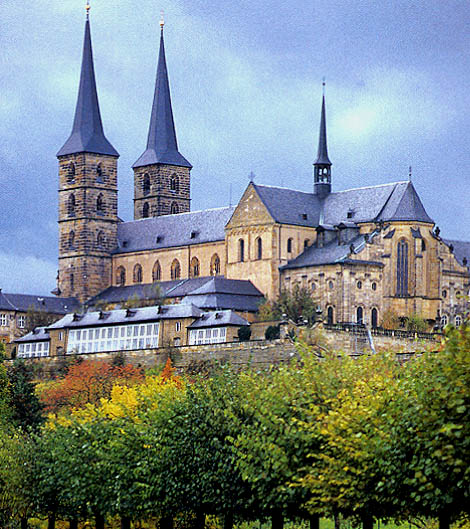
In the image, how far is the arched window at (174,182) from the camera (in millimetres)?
183750

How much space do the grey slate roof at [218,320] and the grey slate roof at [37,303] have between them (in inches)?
1377

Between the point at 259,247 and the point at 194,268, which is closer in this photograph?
the point at 259,247

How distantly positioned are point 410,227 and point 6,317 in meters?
43.1

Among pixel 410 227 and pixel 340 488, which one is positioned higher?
pixel 410 227

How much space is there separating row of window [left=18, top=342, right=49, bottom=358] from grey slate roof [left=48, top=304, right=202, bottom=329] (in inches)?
78.8

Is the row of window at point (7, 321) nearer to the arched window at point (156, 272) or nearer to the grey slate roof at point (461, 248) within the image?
the arched window at point (156, 272)

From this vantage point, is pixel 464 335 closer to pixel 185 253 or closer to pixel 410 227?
pixel 410 227

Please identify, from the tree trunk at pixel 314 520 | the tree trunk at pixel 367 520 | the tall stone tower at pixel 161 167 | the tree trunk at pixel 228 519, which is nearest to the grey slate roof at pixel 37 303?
the tall stone tower at pixel 161 167

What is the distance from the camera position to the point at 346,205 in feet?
506

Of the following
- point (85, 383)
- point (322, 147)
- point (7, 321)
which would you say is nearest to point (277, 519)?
point (85, 383)

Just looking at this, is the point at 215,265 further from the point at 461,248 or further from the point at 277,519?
the point at 277,519

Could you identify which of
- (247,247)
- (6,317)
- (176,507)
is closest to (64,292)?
(6,317)

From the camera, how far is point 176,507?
50.1 meters

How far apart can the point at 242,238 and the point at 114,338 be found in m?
24.1
